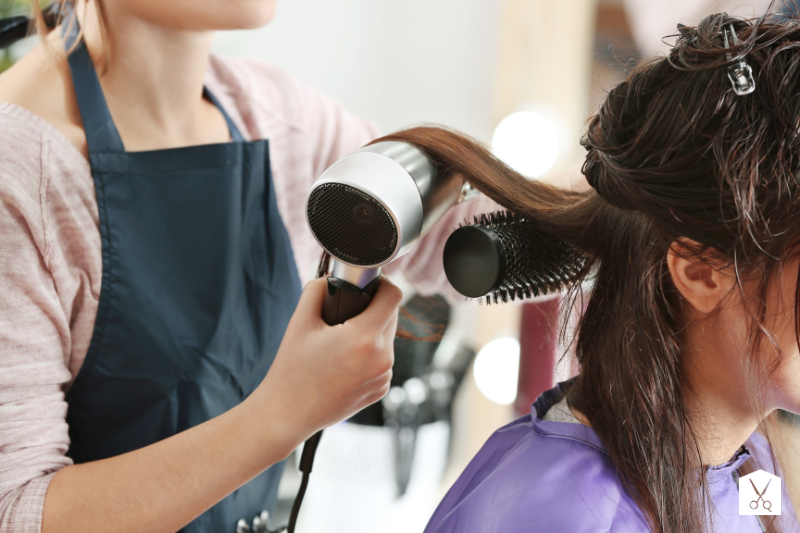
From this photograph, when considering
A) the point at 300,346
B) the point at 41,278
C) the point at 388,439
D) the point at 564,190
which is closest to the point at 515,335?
the point at 388,439

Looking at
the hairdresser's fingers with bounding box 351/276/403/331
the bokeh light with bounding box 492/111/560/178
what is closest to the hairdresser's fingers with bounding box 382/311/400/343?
the hairdresser's fingers with bounding box 351/276/403/331

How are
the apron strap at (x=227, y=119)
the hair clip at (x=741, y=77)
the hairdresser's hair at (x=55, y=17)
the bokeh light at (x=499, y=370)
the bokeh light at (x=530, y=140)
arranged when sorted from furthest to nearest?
the bokeh light at (x=499, y=370), the bokeh light at (x=530, y=140), the apron strap at (x=227, y=119), the hairdresser's hair at (x=55, y=17), the hair clip at (x=741, y=77)

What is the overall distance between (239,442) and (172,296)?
208mm

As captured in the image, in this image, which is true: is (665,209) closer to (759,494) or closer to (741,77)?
(741,77)

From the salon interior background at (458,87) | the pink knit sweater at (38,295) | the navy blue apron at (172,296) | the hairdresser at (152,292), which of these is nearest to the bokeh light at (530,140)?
the salon interior background at (458,87)

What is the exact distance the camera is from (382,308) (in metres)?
0.60

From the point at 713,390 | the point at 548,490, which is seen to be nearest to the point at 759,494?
the point at 713,390

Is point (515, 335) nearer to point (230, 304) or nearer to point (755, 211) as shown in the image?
point (230, 304)

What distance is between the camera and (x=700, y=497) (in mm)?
608

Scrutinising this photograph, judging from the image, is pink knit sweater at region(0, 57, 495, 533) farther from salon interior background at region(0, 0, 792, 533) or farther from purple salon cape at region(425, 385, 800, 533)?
salon interior background at region(0, 0, 792, 533)

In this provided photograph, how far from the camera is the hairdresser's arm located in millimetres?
562

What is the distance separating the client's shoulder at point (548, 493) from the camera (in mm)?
538

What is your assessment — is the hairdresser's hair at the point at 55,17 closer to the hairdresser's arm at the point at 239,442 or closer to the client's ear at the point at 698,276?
the hairdresser's arm at the point at 239,442

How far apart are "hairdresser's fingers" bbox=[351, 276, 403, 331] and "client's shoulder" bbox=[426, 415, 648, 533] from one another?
0.59ft
